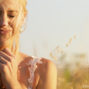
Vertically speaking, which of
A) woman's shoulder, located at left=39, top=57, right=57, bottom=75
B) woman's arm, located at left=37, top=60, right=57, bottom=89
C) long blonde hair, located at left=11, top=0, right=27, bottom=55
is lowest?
woman's arm, located at left=37, top=60, right=57, bottom=89

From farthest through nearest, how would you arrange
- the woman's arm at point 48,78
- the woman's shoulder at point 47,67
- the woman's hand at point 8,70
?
the woman's shoulder at point 47,67, the woman's arm at point 48,78, the woman's hand at point 8,70

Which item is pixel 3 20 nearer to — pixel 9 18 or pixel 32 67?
pixel 9 18

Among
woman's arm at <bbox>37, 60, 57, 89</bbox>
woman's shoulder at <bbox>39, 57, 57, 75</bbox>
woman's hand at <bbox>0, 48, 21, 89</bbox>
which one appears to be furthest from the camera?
woman's shoulder at <bbox>39, 57, 57, 75</bbox>

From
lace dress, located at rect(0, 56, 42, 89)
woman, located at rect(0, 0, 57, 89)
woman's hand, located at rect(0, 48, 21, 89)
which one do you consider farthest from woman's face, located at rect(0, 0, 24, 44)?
lace dress, located at rect(0, 56, 42, 89)

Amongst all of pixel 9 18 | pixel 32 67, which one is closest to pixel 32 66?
pixel 32 67

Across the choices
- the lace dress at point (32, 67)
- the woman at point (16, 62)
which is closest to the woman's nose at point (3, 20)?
the woman at point (16, 62)

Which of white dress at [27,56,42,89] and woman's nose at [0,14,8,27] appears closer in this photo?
woman's nose at [0,14,8,27]

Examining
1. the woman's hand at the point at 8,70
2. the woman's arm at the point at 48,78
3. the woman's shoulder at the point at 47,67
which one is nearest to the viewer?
the woman's hand at the point at 8,70

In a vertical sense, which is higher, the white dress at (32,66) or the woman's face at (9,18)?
the woman's face at (9,18)

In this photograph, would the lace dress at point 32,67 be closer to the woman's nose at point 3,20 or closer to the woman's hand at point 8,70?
the woman's hand at point 8,70

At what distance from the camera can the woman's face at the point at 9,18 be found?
2.69 meters

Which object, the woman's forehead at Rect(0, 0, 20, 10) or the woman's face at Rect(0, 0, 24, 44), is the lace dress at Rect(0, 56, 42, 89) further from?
the woman's forehead at Rect(0, 0, 20, 10)

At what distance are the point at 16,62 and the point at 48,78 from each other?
40 centimetres

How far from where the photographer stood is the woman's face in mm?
2686
